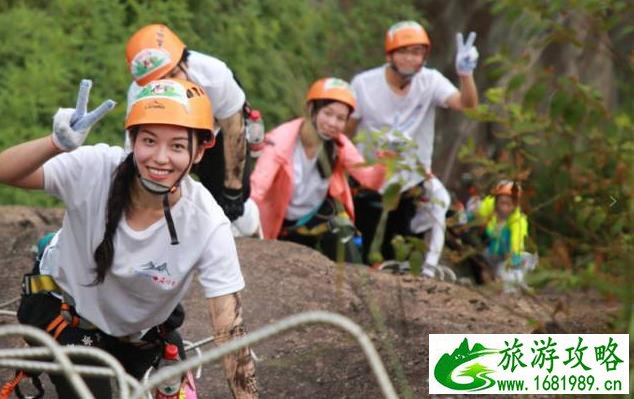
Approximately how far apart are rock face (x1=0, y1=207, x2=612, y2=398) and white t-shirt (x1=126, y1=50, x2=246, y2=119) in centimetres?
101

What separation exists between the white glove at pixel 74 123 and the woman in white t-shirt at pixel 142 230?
0.37 feet

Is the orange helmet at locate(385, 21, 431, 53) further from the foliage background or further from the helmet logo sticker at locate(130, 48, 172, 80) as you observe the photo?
the helmet logo sticker at locate(130, 48, 172, 80)

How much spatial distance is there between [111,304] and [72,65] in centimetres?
823

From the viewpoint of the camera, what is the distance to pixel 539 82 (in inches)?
202

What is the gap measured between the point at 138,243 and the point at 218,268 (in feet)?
0.90

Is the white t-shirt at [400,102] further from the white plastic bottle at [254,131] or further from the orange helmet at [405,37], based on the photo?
the white plastic bottle at [254,131]

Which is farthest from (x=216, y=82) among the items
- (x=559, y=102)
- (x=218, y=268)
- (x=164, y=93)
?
(x=559, y=102)

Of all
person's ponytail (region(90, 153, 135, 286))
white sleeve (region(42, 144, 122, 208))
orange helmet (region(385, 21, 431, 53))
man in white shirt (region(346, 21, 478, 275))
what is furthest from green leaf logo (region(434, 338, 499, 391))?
orange helmet (region(385, 21, 431, 53))

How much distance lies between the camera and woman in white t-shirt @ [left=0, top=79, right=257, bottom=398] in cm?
508

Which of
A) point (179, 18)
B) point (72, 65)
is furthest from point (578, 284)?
point (179, 18)

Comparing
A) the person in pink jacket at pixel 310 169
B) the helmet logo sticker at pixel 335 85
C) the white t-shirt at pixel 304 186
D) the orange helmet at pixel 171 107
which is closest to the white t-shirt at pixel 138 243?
the orange helmet at pixel 171 107

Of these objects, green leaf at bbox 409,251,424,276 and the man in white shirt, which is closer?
green leaf at bbox 409,251,424,276

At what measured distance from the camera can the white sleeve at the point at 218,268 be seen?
5.15m

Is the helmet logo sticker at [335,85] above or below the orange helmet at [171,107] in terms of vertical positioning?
above
